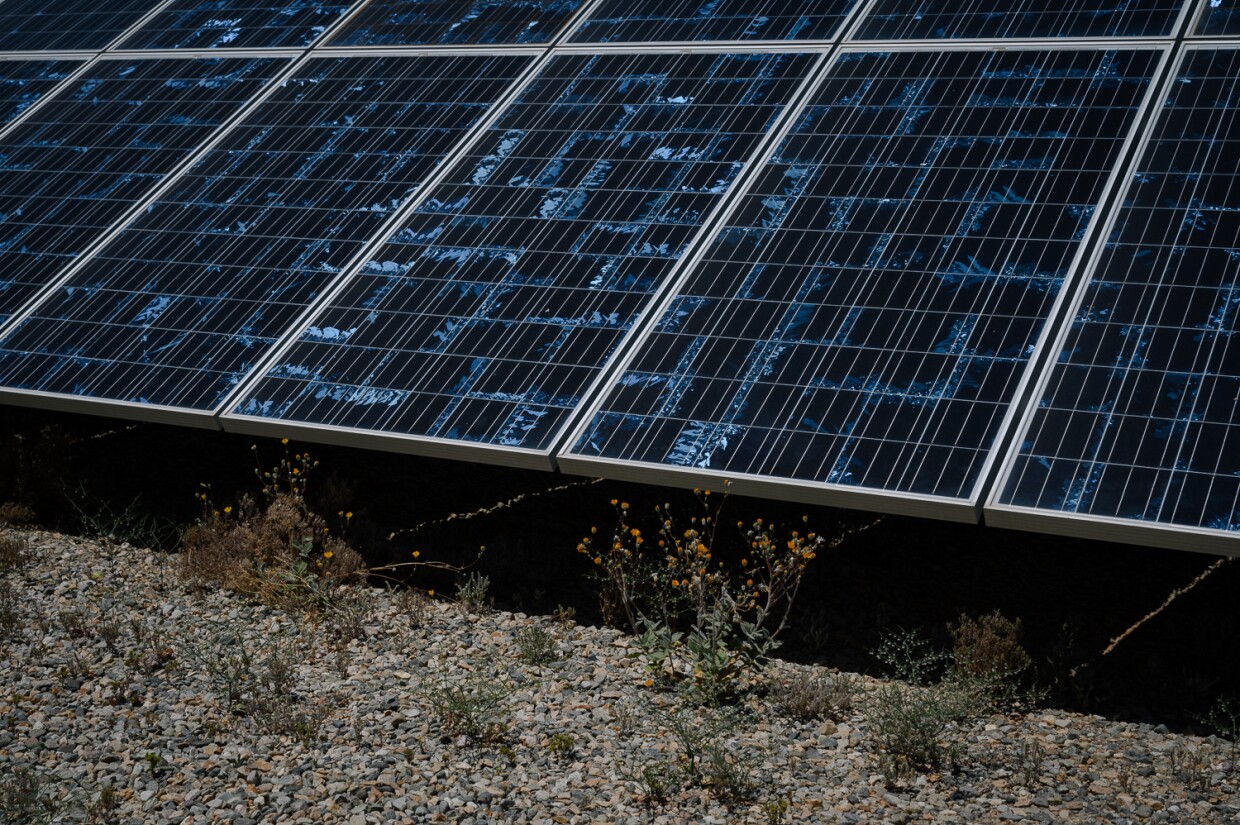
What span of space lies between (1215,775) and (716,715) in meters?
3.07

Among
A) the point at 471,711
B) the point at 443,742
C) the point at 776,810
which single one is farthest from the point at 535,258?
the point at 776,810

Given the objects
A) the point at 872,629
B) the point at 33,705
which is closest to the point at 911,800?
the point at 872,629

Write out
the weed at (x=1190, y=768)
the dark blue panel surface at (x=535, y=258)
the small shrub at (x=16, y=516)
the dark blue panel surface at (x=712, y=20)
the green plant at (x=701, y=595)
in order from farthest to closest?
the dark blue panel surface at (x=712, y=20), the small shrub at (x=16, y=516), the dark blue panel surface at (x=535, y=258), the green plant at (x=701, y=595), the weed at (x=1190, y=768)

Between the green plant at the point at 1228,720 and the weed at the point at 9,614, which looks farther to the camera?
the weed at the point at 9,614

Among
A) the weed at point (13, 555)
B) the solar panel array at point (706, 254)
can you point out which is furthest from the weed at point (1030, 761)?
the weed at point (13, 555)

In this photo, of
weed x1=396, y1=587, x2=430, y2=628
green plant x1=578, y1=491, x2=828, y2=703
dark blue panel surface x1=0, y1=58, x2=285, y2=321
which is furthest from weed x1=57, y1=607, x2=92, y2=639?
dark blue panel surface x1=0, y1=58, x2=285, y2=321

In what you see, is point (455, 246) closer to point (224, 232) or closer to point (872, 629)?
point (224, 232)

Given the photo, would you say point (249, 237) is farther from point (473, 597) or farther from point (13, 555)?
point (473, 597)

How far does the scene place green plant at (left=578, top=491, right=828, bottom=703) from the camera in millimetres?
9383

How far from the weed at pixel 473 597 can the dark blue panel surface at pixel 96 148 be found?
19.2ft

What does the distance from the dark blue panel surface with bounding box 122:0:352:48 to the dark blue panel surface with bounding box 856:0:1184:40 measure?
23.6 ft

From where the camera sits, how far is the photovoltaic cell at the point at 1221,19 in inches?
467

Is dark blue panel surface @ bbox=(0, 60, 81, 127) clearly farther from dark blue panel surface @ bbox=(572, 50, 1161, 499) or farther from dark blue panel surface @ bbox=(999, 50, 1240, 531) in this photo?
dark blue panel surface @ bbox=(999, 50, 1240, 531)

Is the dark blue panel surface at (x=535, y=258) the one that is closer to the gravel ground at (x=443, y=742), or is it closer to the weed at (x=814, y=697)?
the gravel ground at (x=443, y=742)
